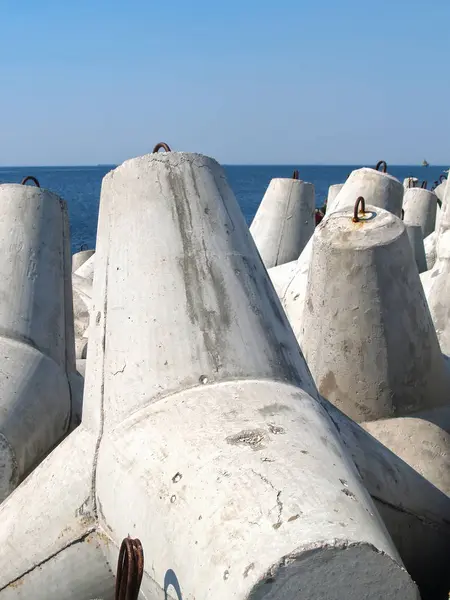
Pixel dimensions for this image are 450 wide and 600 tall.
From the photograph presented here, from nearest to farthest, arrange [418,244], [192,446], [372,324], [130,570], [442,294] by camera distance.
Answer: [130,570] → [192,446] → [372,324] → [442,294] → [418,244]

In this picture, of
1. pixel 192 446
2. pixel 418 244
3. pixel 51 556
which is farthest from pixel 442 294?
pixel 418 244

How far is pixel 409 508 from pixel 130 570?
108cm

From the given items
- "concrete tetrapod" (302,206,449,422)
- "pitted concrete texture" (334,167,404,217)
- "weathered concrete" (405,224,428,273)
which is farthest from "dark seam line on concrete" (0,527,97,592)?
"weathered concrete" (405,224,428,273)

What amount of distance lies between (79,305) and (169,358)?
3297mm

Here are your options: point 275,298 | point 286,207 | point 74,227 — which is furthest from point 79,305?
point 74,227

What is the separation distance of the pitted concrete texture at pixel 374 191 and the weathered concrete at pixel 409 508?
99.5 inches

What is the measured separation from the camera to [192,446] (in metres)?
1.94

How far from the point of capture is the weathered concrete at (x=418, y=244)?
6965mm

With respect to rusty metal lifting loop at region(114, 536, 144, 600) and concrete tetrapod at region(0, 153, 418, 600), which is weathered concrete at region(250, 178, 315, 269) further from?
rusty metal lifting loop at region(114, 536, 144, 600)

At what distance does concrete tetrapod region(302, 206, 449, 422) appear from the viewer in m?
3.30

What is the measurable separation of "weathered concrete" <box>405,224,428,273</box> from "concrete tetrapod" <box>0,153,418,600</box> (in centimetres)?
469

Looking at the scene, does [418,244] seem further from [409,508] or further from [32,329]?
[409,508]

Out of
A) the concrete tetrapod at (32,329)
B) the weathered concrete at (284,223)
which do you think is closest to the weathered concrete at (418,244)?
the weathered concrete at (284,223)

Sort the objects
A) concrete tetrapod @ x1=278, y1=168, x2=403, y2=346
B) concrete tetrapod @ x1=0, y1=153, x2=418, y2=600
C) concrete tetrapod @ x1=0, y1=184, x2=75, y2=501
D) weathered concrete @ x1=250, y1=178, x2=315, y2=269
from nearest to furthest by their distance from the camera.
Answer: concrete tetrapod @ x1=0, y1=153, x2=418, y2=600 → concrete tetrapod @ x1=0, y1=184, x2=75, y2=501 → concrete tetrapod @ x1=278, y1=168, x2=403, y2=346 → weathered concrete @ x1=250, y1=178, x2=315, y2=269
